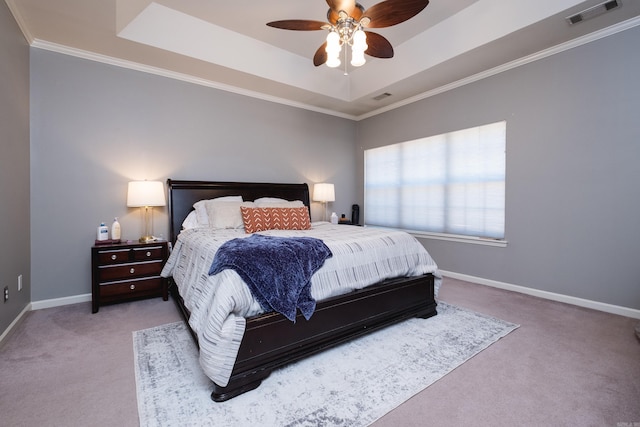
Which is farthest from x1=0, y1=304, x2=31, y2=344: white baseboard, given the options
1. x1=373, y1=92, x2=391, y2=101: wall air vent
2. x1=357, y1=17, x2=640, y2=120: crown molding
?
x1=357, y1=17, x2=640, y2=120: crown molding

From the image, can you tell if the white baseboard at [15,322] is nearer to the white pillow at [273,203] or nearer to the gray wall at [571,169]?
the white pillow at [273,203]

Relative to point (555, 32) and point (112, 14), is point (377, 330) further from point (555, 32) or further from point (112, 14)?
point (112, 14)

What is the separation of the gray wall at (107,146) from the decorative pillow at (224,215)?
70 centimetres

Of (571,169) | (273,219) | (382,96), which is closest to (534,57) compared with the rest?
(571,169)

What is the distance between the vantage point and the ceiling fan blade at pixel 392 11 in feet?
7.07

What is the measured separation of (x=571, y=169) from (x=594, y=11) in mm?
1439

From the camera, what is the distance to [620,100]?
2.83m

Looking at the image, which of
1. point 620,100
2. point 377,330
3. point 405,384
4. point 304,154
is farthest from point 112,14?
point 620,100

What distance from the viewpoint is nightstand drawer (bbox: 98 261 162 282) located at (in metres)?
3.03

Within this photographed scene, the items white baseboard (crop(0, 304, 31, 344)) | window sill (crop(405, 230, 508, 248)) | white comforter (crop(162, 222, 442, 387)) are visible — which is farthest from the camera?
window sill (crop(405, 230, 508, 248))

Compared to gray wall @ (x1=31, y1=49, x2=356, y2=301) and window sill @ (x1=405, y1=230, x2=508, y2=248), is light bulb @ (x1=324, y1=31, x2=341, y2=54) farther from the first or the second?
window sill @ (x1=405, y1=230, x2=508, y2=248)

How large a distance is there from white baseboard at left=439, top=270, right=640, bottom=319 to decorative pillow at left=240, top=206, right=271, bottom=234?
109 inches

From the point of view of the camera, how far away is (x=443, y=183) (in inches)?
169

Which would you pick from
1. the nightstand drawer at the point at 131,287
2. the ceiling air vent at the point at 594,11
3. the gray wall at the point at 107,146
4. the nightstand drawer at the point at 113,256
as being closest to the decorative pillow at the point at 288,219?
the gray wall at the point at 107,146
